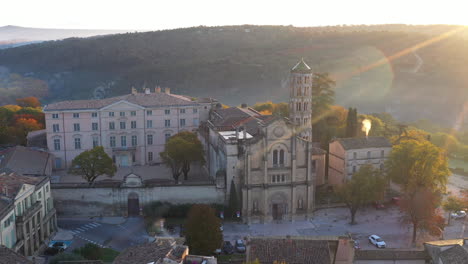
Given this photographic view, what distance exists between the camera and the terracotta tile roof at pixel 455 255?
30859 millimetres

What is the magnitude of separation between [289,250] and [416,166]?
86.1 feet

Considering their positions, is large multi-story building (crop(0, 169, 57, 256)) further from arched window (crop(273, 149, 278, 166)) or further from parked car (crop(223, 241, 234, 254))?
arched window (crop(273, 149, 278, 166))

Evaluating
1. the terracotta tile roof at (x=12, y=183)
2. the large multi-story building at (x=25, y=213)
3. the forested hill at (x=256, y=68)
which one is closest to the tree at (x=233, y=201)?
the large multi-story building at (x=25, y=213)

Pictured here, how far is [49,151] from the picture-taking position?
6356 centimetres

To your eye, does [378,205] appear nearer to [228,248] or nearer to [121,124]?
[228,248]

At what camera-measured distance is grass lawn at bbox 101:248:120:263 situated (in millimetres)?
39375

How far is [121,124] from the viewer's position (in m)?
66.1

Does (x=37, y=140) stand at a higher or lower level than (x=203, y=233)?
higher

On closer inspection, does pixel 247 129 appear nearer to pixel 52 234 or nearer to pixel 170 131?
pixel 170 131

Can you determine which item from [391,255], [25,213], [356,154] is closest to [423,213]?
[391,255]

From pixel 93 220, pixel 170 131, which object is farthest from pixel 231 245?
pixel 170 131

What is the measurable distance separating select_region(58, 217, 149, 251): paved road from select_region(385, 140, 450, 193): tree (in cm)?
2920

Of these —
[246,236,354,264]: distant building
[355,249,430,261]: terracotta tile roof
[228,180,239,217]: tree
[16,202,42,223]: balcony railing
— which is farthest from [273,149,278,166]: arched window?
[16,202,42,223]: balcony railing

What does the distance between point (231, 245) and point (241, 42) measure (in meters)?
162
